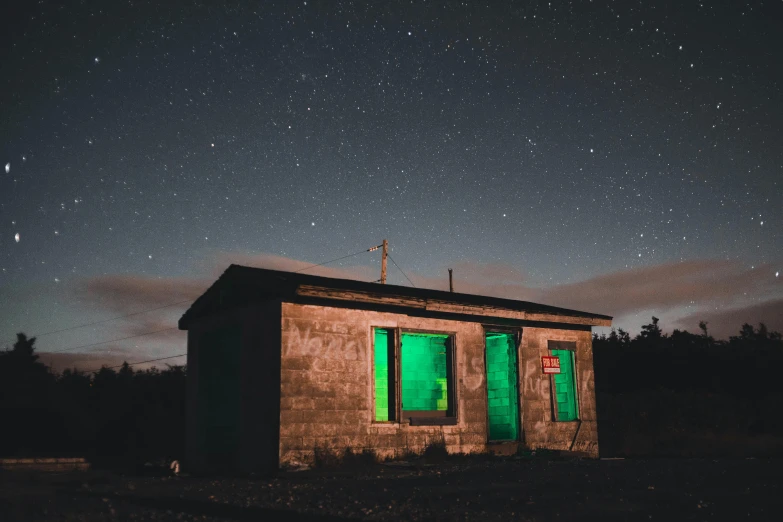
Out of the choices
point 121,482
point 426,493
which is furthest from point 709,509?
point 121,482

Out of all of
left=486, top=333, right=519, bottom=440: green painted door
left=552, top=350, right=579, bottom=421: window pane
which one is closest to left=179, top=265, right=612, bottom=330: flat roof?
left=552, top=350, right=579, bottom=421: window pane

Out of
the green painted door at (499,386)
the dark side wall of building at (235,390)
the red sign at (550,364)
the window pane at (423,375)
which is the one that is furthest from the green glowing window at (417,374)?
the dark side wall of building at (235,390)

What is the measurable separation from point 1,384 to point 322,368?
25142 millimetres

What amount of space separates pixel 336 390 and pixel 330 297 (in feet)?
6.09

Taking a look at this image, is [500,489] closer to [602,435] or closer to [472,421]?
[472,421]

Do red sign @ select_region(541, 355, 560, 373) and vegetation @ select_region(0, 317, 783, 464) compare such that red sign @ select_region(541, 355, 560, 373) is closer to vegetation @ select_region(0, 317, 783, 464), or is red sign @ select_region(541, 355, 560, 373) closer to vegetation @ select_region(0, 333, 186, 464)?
vegetation @ select_region(0, 317, 783, 464)

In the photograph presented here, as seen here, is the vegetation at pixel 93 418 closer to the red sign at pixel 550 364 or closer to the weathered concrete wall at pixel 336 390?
the weathered concrete wall at pixel 336 390

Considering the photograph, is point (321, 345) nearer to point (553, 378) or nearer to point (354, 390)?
point (354, 390)

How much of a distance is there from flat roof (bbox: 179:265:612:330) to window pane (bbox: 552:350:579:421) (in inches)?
44.3

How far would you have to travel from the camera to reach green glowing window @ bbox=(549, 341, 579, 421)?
58.2 ft

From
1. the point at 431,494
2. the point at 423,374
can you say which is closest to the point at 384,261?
the point at 423,374

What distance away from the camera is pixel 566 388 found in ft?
59.0

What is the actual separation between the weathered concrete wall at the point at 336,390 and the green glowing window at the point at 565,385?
384 cm

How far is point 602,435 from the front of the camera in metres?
23.8
